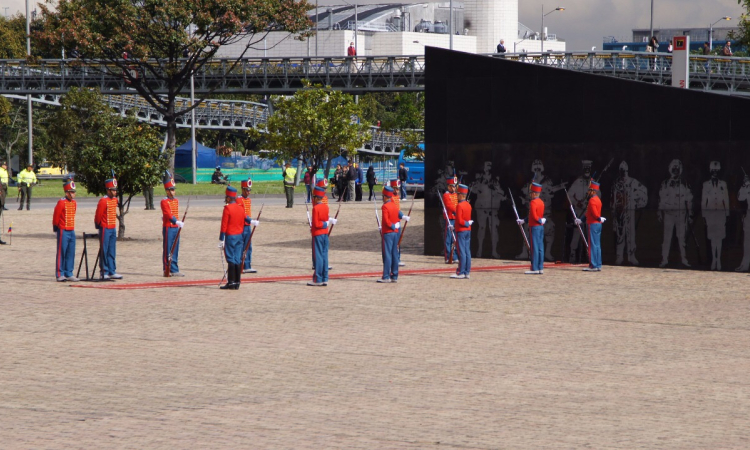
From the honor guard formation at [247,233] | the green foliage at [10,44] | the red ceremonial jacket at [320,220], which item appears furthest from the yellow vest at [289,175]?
the green foliage at [10,44]

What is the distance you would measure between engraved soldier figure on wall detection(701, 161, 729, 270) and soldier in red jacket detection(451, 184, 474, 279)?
510 cm

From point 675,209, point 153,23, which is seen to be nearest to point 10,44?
point 153,23

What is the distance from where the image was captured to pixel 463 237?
1856 cm

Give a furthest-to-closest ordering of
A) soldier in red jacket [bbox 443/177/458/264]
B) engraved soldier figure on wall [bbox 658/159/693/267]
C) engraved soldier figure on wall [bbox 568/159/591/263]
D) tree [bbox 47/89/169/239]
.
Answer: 1. tree [bbox 47/89/169/239]
2. engraved soldier figure on wall [bbox 568/159/591/263]
3. soldier in red jacket [bbox 443/177/458/264]
4. engraved soldier figure on wall [bbox 658/159/693/267]

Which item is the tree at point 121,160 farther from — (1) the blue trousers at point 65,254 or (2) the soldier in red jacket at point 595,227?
(2) the soldier in red jacket at point 595,227

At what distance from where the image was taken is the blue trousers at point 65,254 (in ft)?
58.3

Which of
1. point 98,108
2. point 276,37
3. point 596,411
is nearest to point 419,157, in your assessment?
point 98,108

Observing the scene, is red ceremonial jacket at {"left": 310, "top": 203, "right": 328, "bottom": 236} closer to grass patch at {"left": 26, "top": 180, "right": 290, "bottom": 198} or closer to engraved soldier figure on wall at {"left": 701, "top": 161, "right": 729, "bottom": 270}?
engraved soldier figure on wall at {"left": 701, "top": 161, "right": 729, "bottom": 270}

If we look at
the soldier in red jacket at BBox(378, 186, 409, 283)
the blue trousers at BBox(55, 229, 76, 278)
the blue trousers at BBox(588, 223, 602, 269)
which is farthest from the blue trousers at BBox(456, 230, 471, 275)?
the blue trousers at BBox(55, 229, 76, 278)

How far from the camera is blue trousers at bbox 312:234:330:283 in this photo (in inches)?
671

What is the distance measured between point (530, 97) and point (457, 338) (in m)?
11.3

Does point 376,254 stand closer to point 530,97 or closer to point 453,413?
point 530,97

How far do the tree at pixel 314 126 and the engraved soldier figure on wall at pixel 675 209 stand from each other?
16676mm

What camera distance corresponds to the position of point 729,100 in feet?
65.2
